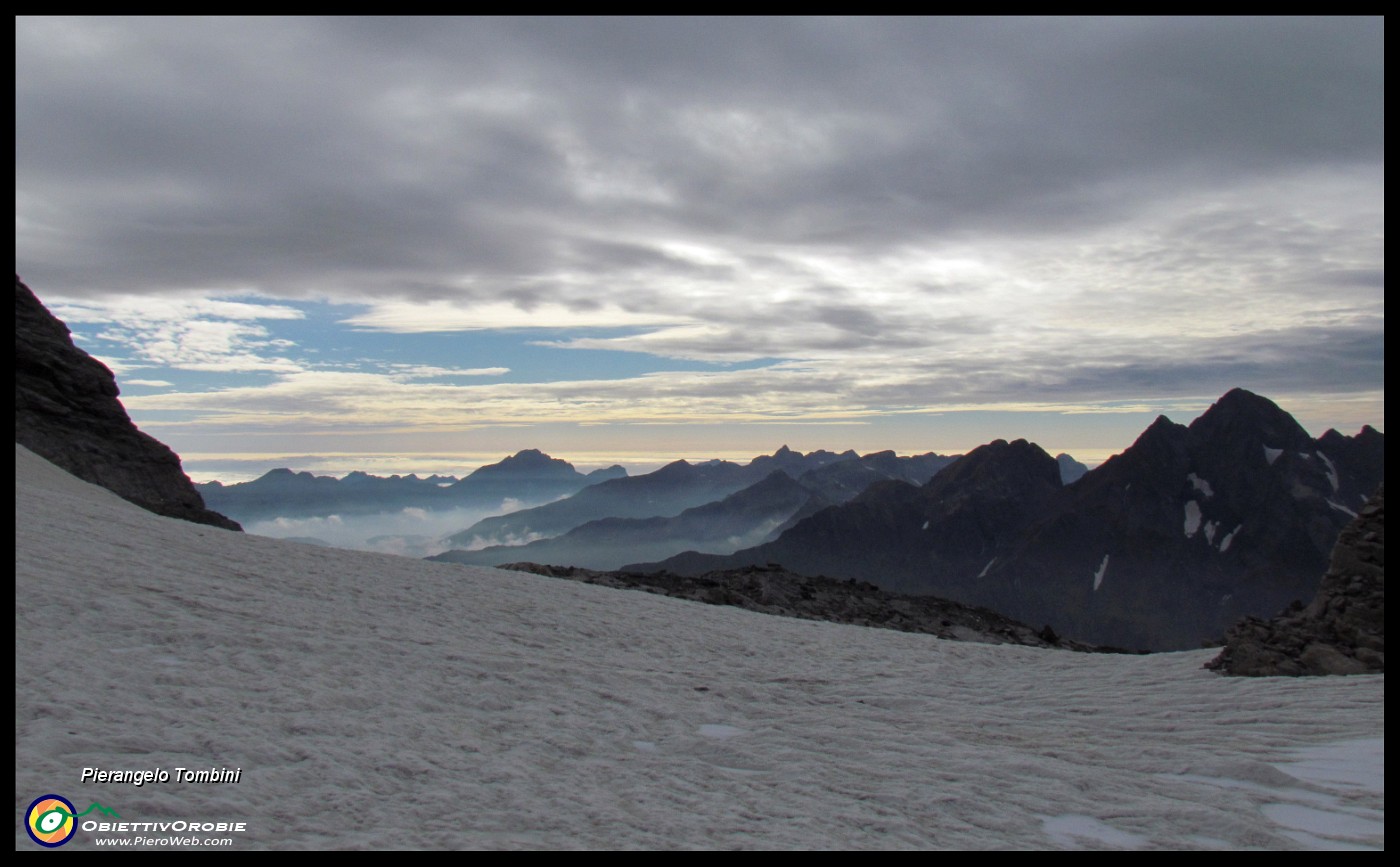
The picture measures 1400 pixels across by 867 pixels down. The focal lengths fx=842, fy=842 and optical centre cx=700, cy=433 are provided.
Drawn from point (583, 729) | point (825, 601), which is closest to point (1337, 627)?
point (825, 601)

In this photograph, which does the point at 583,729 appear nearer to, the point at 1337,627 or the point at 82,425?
the point at 1337,627

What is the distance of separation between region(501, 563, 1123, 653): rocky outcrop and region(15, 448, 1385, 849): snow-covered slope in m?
9.32

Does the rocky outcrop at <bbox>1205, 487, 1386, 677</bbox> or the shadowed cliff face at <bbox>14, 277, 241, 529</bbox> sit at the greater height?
the shadowed cliff face at <bbox>14, 277, 241, 529</bbox>

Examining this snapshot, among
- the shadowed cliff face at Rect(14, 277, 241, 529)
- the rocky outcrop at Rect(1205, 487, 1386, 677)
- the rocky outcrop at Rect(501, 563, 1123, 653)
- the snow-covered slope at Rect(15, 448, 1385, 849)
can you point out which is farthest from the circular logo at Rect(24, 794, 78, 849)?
the shadowed cliff face at Rect(14, 277, 241, 529)

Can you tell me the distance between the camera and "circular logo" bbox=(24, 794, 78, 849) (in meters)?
7.21

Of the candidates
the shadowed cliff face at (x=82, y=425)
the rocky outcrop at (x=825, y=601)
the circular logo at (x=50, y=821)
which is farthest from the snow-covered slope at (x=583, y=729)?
the shadowed cliff face at (x=82, y=425)

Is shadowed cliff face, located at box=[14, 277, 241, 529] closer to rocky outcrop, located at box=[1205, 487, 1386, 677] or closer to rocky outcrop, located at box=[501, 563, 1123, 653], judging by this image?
rocky outcrop, located at box=[501, 563, 1123, 653]

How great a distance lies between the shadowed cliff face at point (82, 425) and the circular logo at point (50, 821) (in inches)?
1286

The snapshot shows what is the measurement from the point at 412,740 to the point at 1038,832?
7406 millimetres

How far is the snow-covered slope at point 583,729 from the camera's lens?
8.58 meters

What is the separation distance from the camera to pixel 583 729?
11977 millimetres

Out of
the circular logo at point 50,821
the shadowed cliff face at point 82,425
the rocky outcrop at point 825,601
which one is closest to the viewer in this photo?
the circular logo at point 50,821

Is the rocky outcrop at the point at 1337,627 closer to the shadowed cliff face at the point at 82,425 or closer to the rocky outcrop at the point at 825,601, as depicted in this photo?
the rocky outcrop at the point at 825,601

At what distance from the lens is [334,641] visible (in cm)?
1496
